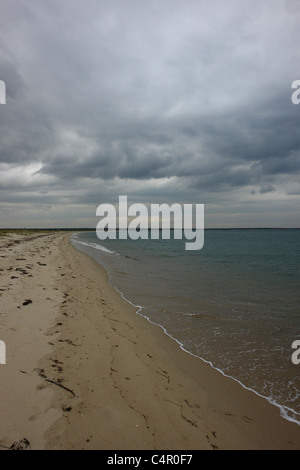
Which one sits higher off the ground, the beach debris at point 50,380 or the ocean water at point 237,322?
the beach debris at point 50,380

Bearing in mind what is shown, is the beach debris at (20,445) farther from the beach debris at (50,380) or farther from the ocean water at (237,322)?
the ocean water at (237,322)

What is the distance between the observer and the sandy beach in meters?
3.65

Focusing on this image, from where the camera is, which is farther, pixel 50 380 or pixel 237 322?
pixel 237 322

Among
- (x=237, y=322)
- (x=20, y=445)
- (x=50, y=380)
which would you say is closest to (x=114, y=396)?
(x=50, y=380)

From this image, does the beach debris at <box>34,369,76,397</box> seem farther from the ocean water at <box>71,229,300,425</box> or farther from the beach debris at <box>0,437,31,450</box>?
the ocean water at <box>71,229,300,425</box>

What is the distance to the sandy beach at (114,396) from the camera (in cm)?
365

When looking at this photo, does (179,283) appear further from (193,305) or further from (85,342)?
(85,342)

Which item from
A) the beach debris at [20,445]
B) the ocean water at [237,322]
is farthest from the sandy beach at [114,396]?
the ocean water at [237,322]

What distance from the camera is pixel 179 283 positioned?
1700 cm

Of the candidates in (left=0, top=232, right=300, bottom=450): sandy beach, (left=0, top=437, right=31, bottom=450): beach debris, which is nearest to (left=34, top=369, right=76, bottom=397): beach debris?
(left=0, top=232, right=300, bottom=450): sandy beach

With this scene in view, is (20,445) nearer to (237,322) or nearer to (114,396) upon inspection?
(114,396)

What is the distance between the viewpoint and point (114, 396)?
4594 millimetres
